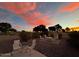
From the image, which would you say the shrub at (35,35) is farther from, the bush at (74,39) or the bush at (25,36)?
the bush at (74,39)

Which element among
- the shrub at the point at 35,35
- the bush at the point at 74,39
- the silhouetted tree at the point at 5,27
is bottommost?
the bush at the point at 74,39

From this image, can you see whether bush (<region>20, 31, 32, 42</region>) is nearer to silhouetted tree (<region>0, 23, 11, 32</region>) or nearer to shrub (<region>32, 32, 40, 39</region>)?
shrub (<region>32, 32, 40, 39</region>)

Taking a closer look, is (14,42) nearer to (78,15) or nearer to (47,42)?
(47,42)

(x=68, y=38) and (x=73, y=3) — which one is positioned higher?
(x=73, y=3)

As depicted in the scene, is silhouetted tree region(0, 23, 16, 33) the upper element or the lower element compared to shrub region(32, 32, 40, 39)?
upper

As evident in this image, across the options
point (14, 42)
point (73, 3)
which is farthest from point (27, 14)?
point (73, 3)

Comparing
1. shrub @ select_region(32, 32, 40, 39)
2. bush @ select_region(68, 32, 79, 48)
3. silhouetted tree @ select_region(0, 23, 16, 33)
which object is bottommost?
bush @ select_region(68, 32, 79, 48)

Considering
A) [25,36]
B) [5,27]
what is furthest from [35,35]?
[5,27]

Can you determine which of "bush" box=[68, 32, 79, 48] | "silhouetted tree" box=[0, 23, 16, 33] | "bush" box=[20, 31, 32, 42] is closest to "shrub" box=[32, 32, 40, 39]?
"bush" box=[20, 31, 32, 42]

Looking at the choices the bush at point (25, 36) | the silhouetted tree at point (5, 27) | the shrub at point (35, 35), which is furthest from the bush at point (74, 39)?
the silhouetted tree at point (5, 27)

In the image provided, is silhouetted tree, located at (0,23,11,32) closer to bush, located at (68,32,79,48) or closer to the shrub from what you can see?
the shrub

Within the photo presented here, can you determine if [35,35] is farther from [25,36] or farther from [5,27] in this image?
[5,27]
